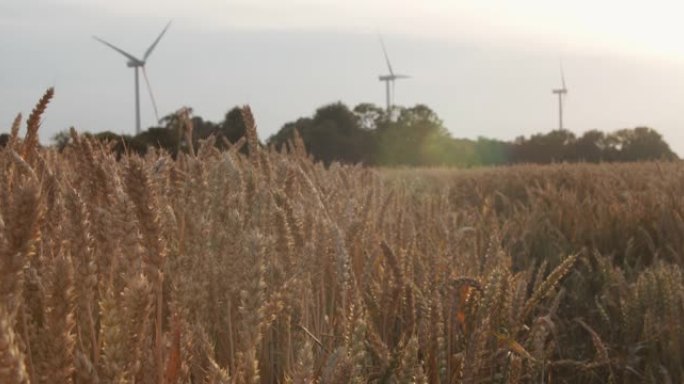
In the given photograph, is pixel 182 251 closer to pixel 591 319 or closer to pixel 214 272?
pixel 214 272

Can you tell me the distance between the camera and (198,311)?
132 centimetres

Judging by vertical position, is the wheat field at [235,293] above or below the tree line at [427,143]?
below

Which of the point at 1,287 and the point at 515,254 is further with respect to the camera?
the point at 515,254

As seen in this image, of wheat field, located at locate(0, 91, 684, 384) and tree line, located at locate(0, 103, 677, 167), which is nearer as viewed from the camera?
wheat field, located at locate(0, 91, 684, 384)

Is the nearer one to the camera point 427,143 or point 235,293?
point 235,293

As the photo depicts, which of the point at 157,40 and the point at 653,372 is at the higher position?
the point at 157,40

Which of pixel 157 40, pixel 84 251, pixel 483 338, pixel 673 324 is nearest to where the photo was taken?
pixel 84 251

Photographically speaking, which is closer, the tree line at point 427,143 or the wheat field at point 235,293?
the wheat field at point 235,293

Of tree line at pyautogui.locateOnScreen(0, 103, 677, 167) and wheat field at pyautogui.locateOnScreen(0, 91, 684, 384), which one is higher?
tree line at pyautogui.locateOnScreen(0, 103, 677, 167)

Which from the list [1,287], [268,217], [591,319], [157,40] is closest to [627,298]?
[591,319]

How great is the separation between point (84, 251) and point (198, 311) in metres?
0.48

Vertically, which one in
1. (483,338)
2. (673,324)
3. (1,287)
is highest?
(1,287)

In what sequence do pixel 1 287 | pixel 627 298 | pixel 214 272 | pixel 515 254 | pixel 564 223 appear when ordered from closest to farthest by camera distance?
pixel 1 287 → pixel 214 272 → pixel 627 298 → pixel 515 254 → pixel 564 223

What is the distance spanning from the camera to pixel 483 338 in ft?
5.19
